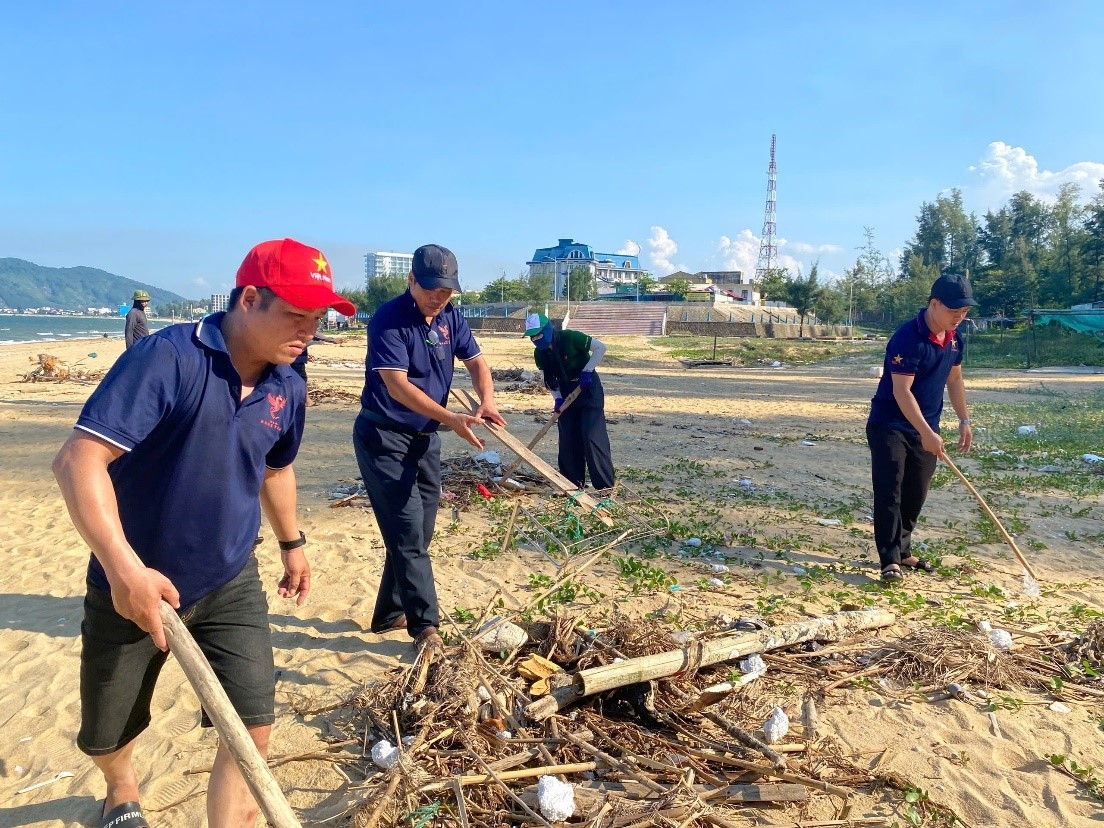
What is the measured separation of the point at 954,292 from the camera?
4.66 m

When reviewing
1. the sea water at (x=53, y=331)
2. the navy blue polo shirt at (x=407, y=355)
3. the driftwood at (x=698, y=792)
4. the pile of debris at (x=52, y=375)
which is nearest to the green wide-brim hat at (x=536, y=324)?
the navy blue polo shirt at (x=407, y=355)

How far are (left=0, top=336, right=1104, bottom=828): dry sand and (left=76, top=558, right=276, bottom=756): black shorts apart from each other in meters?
0.64

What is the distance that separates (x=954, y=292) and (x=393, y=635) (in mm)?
4033

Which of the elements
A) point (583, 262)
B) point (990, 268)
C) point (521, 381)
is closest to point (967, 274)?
point (990, 268)

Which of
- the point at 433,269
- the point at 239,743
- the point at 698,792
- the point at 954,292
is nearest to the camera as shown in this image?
the point at 239,743

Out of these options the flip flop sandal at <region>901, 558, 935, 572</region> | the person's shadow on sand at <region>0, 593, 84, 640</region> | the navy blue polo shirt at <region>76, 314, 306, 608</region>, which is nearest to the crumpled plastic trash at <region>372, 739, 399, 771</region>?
the navy blue polo shirt at <region>76, 314, 306, 608</region>

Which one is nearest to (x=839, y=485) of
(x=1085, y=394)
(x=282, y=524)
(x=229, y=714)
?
(x=282, y=524)

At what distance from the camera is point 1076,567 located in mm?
5266

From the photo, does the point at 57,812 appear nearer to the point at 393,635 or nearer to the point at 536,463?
the point at 393,635

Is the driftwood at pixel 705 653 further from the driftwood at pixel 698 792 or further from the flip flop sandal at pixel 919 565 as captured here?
the flip flop sandal at pixel 919 565

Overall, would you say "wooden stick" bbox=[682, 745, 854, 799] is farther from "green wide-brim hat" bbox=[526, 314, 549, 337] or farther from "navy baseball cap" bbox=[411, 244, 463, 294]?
"green wide-brim hat" bbox=[526, 314, 549, 337]

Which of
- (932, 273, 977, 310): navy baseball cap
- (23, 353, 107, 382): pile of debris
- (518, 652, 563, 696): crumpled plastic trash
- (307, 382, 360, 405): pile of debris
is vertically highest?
(932, 273, 977, 310): navy baseball cap

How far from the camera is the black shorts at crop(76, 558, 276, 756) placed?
2.07 m

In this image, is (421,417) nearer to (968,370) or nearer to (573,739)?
(573,739)
